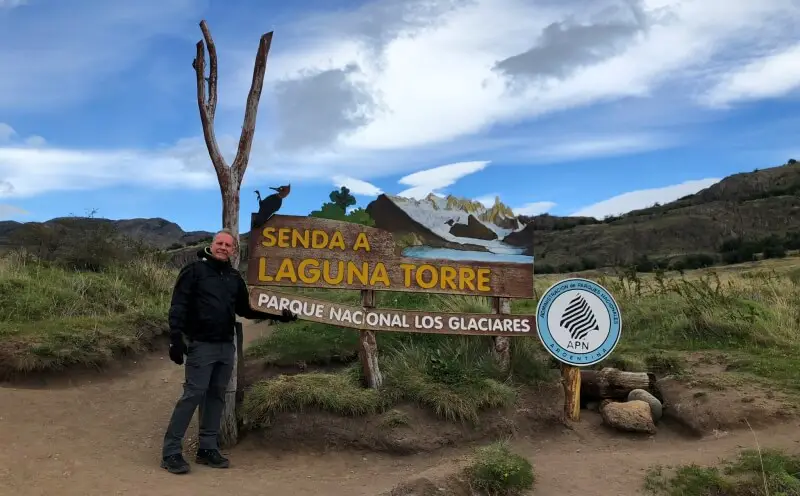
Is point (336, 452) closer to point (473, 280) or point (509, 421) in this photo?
point (509, 421)

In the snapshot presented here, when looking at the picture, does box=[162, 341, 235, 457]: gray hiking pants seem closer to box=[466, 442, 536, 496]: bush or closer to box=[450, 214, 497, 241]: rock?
box=[466, 442, 536, 496]: bush

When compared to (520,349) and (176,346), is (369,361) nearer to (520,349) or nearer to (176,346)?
(520,349)

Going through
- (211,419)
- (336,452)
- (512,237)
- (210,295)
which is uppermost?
(512,237)

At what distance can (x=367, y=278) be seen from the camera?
7.35 meters

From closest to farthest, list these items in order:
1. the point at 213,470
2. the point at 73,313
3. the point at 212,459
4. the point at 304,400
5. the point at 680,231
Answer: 1. the point at 213,470
2. the point at 212,459
3. the point at 304,400
4. the point at 73,313
5. the point at 680,231

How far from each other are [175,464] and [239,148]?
3.38m

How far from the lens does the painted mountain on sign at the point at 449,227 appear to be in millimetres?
7734

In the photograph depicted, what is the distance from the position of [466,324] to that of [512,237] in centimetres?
142

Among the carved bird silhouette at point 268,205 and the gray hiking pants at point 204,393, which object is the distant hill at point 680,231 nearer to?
the carved bird silhouette at point 268,205

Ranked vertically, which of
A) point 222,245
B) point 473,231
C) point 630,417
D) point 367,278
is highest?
point 473,231

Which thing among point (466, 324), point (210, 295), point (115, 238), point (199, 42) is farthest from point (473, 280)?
point (115, 238)

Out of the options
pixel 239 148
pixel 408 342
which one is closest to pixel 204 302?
pixel 239 148

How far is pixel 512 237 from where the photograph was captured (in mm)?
8109

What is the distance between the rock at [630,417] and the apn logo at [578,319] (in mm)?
921
